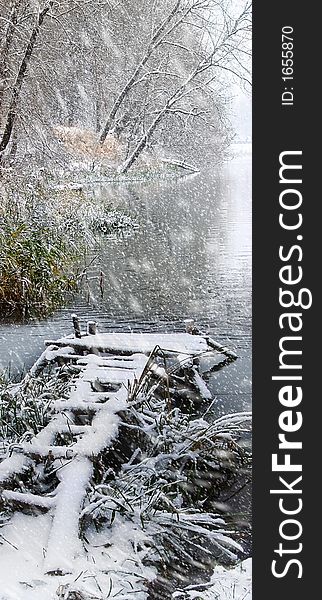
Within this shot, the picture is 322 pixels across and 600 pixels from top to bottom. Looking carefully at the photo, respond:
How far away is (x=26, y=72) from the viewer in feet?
30.4

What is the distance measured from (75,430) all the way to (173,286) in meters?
4.58

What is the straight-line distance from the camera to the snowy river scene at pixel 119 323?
8.53 ft


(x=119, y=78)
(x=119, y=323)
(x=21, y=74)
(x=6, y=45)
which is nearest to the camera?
(x=119, y=323)

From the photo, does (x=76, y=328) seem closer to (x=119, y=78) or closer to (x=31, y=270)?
(x=31, y=270)

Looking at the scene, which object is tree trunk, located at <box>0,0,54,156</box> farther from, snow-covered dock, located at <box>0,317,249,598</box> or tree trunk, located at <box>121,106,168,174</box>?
tree trunk, located at <box>121,106,168,174</box>

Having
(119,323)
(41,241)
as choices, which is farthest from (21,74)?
(119,323)

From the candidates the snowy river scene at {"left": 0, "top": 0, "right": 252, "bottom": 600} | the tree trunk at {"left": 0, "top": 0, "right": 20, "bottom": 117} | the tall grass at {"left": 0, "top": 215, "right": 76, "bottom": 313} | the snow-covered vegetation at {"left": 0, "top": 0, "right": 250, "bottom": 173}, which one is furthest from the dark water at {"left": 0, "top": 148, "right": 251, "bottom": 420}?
the tree trunk at {"left": 0, "top": 0, "right": 20, "bottom": 117}

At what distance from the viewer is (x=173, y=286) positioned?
769cm

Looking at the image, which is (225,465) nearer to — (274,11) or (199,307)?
(274,11)

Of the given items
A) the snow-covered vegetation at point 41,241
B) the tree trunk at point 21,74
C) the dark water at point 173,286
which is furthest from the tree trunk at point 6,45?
the dark water at point 173,286

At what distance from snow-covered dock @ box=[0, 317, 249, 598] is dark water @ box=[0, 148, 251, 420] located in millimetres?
453

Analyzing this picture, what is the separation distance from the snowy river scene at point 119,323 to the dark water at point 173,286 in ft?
0.10

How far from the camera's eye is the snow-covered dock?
2.51 m

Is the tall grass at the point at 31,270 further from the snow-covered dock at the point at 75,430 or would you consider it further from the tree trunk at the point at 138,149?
the tree trunk at the point at 138,149
